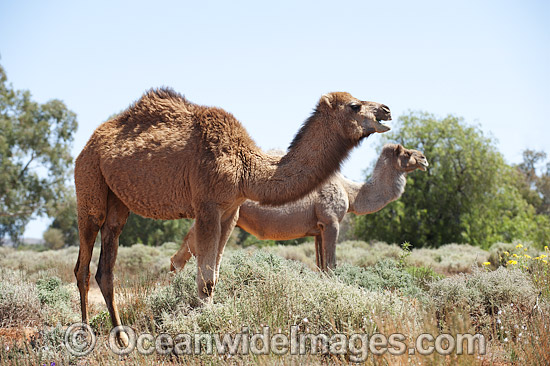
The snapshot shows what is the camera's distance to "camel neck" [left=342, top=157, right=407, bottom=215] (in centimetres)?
1119

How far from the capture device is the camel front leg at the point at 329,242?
399 inches

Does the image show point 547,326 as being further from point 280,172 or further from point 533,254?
point 533,254

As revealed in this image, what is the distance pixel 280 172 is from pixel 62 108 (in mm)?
29672

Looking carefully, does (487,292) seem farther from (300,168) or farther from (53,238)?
(53,238)

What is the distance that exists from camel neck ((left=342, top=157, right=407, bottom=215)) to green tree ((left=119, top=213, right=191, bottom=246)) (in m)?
22.3

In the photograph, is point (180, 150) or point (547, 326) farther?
point (180, 150)

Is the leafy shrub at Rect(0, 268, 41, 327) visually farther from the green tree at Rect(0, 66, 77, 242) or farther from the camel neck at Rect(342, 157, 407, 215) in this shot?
the green tree at Rect(0, 66, 77, 242)

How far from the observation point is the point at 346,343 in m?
4.73

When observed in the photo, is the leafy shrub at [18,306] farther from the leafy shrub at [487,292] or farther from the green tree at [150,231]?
the green tree at [150,231]

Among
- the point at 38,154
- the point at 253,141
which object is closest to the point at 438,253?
the point at 253,141

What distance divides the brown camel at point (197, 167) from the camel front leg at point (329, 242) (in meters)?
3.89

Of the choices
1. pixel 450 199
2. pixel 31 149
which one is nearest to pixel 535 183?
pixel 450 199

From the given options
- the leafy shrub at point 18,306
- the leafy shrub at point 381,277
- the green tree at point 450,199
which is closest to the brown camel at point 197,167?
the leafy shrub at point 18,306

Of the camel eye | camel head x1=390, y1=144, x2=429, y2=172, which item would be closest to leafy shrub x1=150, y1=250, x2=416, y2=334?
the camel eye
